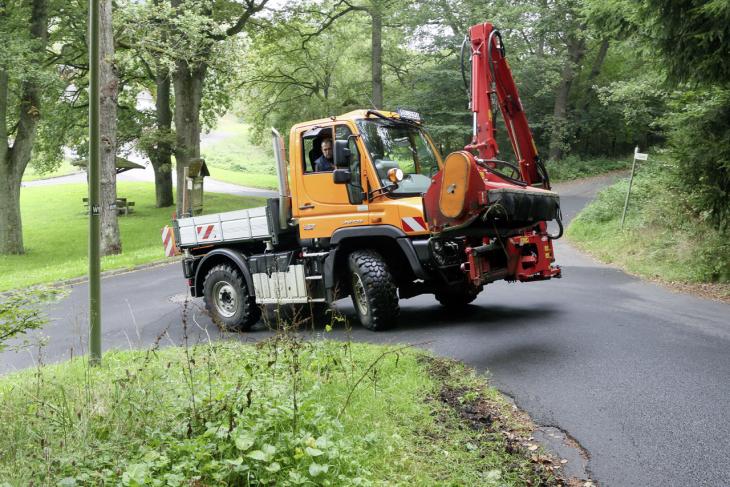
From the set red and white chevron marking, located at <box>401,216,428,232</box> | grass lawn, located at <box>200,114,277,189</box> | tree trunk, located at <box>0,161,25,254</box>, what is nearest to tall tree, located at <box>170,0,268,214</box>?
tree trunk, located at <box>0,161,25,254</box>

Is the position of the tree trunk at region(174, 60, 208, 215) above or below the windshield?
above

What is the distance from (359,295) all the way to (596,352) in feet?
10.3

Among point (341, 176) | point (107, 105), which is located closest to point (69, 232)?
point (107, 105)

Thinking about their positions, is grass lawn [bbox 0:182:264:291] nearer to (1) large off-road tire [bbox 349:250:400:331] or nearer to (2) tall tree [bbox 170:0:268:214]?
(2) tall tree [bbox 170:0:268:214]

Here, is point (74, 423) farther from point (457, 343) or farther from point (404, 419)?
point (457, 343)

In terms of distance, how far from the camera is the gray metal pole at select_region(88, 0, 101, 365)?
6.04 meters

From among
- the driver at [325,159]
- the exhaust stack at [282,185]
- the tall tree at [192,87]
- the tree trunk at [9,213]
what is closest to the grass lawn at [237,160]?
the tall tree at [192,87]

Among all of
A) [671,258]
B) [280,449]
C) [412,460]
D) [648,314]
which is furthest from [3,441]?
[671,258]

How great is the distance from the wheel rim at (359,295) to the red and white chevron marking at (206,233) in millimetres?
2559

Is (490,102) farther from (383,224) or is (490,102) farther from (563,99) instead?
(563,99)

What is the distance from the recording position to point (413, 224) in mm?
8117

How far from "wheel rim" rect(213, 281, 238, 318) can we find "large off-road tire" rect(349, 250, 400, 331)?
7.40 ft

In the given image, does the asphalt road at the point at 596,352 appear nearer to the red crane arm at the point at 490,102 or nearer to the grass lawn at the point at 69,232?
the red crane arm at the point at 490,102

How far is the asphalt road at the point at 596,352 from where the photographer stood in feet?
14.9
